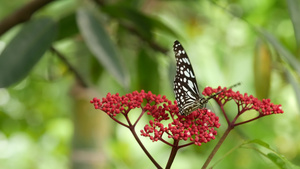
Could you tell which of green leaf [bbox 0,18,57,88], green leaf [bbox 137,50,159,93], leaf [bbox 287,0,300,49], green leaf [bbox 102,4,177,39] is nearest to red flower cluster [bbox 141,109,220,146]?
leaf [bbox 287,0,300,49]

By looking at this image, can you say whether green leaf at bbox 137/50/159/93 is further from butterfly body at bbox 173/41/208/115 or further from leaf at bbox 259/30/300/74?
butterfly body at bbox 173/41/208/115

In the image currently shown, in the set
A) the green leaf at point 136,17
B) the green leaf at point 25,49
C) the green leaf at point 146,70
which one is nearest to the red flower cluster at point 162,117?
the green leaf at point 25,49

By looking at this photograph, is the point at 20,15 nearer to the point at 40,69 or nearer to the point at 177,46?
the point at 177,46

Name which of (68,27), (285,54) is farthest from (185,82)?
(68,27)

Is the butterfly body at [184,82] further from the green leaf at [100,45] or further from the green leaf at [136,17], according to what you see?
the green leaf at [136,17]

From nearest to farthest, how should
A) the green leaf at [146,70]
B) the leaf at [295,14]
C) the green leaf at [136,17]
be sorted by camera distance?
the leaf at [295,14]
the green leaf at [136,17]
the green leaf at [146,70]

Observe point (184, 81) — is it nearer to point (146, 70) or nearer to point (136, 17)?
point (136, 17)
